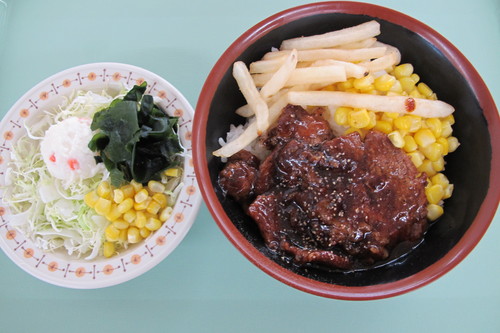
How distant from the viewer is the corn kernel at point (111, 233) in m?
2.27

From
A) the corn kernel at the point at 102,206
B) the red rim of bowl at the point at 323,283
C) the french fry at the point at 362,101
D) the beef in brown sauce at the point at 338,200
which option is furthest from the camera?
the corn kernel at the point at 102,206

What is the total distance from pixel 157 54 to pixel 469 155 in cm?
200

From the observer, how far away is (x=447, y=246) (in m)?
1.92

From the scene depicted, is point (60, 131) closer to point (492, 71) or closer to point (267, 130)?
point (267, 130)

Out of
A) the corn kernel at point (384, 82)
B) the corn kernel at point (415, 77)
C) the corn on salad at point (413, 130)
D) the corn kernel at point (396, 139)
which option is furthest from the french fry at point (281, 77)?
the corn kernel at point (415, 77)

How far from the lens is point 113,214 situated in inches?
89.1

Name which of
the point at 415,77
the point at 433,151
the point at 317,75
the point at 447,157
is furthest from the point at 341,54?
the point at 447,157

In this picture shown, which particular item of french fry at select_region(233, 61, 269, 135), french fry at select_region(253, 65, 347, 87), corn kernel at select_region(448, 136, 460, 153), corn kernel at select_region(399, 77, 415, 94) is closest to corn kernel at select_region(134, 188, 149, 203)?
french fry at select_region(233, 61, 269, 135)

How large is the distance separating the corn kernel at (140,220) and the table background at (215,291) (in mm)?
336

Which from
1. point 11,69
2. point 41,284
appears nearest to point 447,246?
point 41,284

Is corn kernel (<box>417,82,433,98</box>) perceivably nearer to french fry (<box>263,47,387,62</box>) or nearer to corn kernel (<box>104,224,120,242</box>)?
french fry (<box>263,47,387,62</box>)

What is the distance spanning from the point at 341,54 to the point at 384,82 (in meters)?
0.26

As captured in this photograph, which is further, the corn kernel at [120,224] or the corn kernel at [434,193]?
the corn kernel at [120,224]

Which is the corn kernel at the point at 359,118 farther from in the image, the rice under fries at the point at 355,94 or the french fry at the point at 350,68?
the french fry at the point at 350,68
